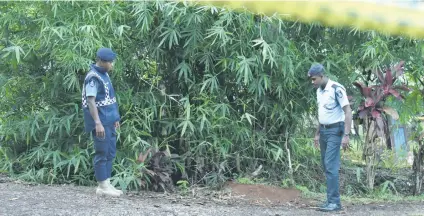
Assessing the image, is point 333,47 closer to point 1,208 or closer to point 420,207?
point 420,207

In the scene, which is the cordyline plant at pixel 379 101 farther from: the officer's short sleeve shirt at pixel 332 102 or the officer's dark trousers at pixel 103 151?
the officer's dark trousers at pixel 103 151

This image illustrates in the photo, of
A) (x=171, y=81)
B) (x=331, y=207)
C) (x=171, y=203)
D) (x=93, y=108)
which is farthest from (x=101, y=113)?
(x=331, y=207)

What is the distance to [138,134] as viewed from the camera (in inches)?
261

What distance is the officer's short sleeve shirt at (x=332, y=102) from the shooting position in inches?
215

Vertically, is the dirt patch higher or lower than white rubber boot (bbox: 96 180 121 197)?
lower

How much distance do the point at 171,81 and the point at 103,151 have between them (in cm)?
199

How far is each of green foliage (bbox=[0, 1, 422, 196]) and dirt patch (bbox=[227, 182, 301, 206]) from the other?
14.8 inches

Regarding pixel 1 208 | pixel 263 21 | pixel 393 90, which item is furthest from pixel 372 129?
pixel 1 208

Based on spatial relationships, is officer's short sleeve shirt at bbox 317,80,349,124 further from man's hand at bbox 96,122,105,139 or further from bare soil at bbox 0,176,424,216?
man's hand at bbox 96,122,105,139

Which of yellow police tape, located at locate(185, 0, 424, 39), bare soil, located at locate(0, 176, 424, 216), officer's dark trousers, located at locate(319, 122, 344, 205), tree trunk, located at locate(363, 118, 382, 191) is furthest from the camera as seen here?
tree trunk, located at locate(363, 118, 382, 191)

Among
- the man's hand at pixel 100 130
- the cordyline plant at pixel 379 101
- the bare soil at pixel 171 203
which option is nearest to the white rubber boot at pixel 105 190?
the bare soil at pixel 171 203

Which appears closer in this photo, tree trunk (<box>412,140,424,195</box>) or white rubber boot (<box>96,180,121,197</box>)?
white rubber boot (<box>96,180,121,197</box>)

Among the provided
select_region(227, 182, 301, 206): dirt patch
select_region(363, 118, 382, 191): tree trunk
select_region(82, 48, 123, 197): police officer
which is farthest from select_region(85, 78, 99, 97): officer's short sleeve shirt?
select_region(363, 118, 382, 191): tree trunk

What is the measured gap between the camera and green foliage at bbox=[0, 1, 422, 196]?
6531mm
